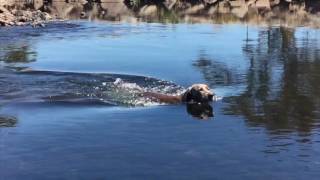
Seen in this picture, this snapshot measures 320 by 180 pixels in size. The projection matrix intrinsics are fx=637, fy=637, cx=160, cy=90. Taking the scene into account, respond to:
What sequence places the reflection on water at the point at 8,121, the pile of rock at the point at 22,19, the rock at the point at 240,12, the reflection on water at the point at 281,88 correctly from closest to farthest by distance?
the reflection on water at the point at 8,121 < the reflection on water at the point at 281,88 < the pile of rock at the point at 22,19 < the rock at the point at 240,12

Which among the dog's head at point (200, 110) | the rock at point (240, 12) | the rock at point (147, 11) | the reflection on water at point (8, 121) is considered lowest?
the dog's head at point (200, 110)

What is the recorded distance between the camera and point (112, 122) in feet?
46.6

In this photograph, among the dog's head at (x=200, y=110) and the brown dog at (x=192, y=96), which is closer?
the dog's head at (x=200, y=110)

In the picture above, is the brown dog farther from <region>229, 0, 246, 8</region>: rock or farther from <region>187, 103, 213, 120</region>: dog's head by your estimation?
<region>229, 0, 246, 8</region>: rock

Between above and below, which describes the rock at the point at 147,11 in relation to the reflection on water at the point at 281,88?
above

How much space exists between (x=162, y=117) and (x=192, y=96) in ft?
6.53

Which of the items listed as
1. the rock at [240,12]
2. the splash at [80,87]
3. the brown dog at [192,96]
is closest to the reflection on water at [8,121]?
the splash at [80,87]

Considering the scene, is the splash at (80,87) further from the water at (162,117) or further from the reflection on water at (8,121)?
the reflection on water at (8,121)

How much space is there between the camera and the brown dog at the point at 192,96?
1641 centimetres

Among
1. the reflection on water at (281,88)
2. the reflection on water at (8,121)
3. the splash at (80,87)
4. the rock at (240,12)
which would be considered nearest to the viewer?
the reflection on water at (8,121)

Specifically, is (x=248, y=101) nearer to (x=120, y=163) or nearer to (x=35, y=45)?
(x=120, y=163)

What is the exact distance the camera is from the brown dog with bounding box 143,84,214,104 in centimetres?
1641

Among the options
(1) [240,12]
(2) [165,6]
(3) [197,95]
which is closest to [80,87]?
(3) [197,95]

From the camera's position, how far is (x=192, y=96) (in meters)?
16.6
